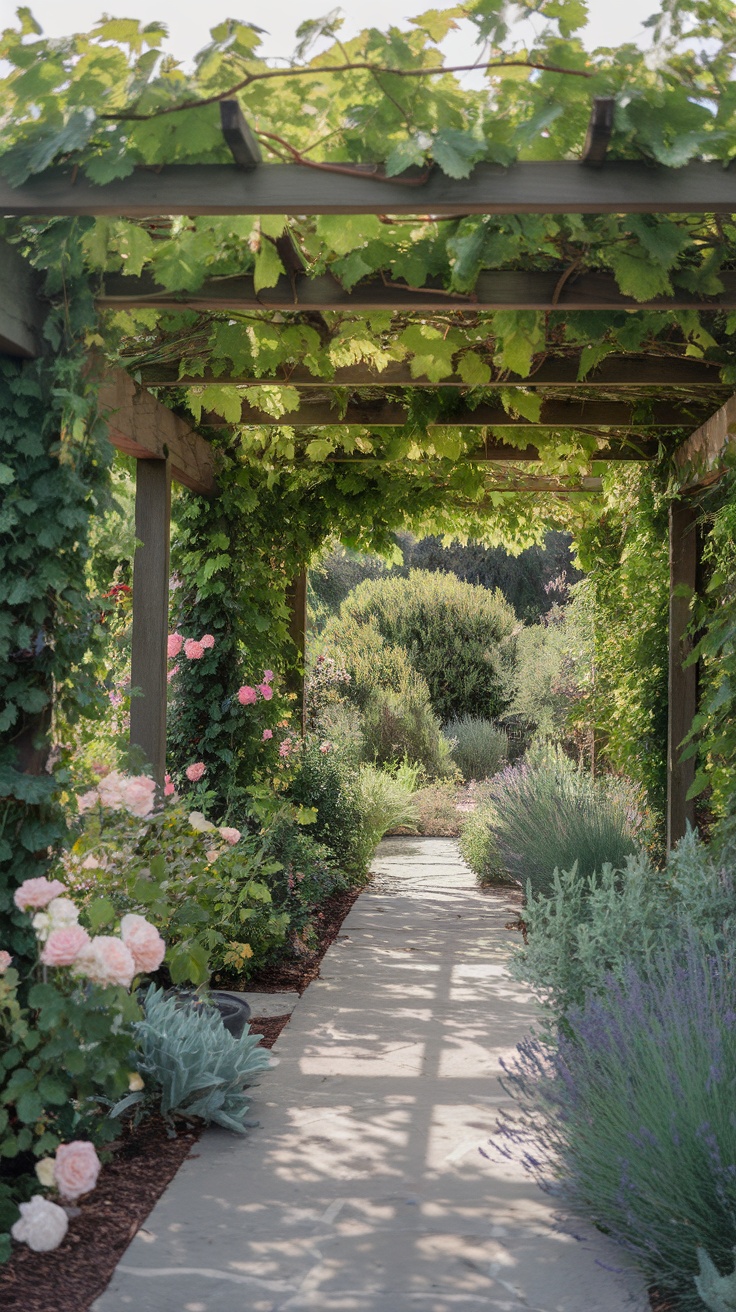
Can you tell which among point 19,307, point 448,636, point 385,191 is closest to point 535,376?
point 385,191

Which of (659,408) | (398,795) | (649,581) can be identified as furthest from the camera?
(398,795)

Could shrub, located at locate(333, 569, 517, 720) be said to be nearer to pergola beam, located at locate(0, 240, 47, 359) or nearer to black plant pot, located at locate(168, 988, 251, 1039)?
black plant pot, located at locate(168, 988, 251, 1039)

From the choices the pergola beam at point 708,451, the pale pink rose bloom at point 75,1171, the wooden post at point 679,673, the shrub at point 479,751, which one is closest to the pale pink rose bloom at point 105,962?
the pale pink rose bloom at point 75,1171

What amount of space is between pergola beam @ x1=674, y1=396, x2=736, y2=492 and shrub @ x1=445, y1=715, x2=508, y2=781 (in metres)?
6.35

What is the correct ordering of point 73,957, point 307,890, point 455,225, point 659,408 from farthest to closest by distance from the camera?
point 307,890
point 659,408
point 455,225
point 73,957

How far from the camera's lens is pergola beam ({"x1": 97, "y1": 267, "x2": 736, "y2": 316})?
2.91m

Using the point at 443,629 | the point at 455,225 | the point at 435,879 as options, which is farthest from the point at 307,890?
the point at 443,629

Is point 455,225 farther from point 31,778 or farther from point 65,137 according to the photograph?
point 31,778

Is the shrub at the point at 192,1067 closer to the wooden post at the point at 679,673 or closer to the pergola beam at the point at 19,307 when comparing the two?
the pergola beam at the point at 19,307

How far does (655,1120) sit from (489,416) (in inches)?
133

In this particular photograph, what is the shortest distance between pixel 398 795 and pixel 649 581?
323 centimetres

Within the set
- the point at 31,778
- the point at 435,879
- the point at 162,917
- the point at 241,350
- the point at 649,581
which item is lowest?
the point at 435,879

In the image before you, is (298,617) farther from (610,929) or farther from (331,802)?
(610,929)

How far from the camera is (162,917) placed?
2973 mm
